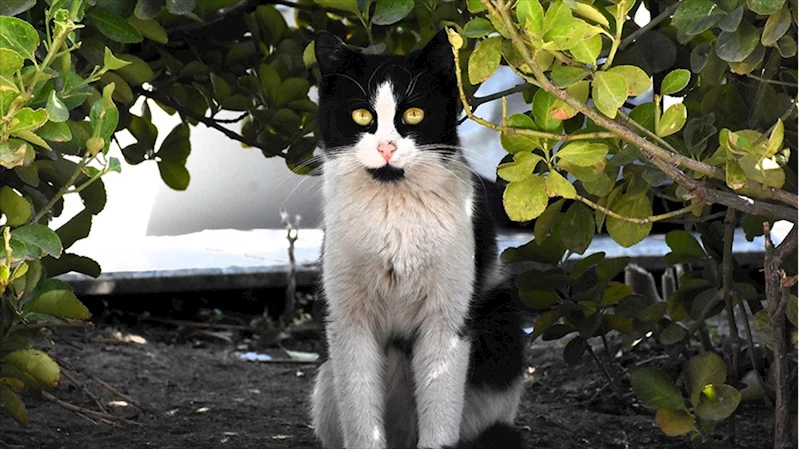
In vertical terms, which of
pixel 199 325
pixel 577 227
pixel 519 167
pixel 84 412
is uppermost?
pixel 519 167

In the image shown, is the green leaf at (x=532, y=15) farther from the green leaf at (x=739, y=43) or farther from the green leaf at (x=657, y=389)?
the green leaf at (x=657, y=389)

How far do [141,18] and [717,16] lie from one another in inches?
44.0

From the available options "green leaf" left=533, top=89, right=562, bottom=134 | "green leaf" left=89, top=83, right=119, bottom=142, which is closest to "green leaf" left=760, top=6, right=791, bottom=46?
"green leaf" left=533, top=89, right=562, bottom=134

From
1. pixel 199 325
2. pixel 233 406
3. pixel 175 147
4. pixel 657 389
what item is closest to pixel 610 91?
pixel 657 389

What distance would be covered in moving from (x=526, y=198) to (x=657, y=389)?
1.88 ft

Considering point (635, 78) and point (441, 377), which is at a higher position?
point (635, 78)

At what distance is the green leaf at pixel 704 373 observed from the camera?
2008mm

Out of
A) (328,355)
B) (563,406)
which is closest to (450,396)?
(328,355)

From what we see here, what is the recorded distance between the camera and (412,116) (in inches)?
81.8

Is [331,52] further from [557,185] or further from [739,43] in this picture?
[739,43]

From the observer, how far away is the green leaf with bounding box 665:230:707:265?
2.40m

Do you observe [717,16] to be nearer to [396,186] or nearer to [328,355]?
[396,186]

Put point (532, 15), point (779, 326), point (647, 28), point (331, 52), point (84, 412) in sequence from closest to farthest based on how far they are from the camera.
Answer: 1. point (532, 15)
2. point (779, 326)
3. point (647, 28)
4. point (331, 52)
5. point (84, 412)

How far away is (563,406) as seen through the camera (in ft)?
9.38
